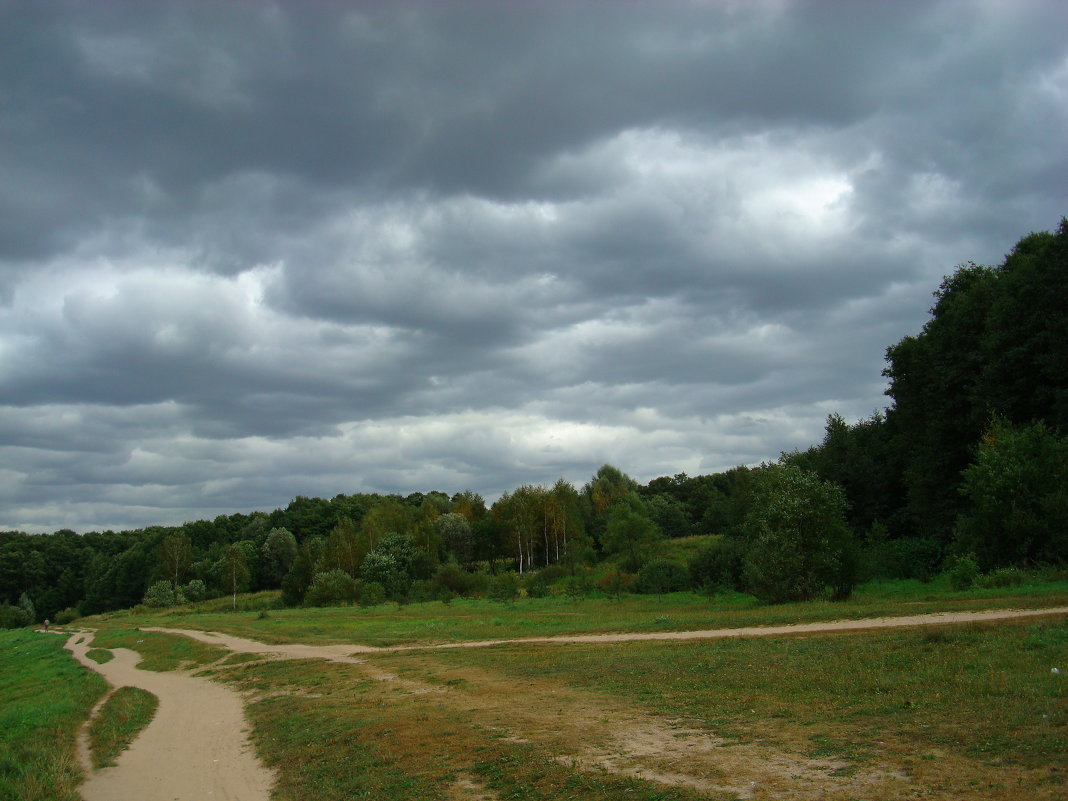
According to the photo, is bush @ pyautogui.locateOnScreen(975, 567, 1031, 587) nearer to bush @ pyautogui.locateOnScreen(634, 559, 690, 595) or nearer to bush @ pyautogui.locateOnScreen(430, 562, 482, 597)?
bush @ pyautogui.locateOnScreen(634, 559, 690, 595)

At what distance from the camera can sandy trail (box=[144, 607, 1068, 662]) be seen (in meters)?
21.3

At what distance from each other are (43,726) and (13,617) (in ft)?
407

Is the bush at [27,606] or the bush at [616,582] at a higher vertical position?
the bush at [616,582]

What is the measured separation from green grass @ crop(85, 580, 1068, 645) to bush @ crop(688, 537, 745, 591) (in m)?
1.41

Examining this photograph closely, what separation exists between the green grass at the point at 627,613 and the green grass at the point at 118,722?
1119 cm

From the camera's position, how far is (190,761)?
1575 centimetres

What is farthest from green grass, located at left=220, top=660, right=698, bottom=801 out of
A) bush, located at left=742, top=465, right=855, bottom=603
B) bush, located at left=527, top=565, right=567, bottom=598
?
bush, located at left=527, top=565, right=567, bottom=598

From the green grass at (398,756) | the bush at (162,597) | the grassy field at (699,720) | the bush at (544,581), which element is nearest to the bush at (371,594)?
the bush at (544,581)

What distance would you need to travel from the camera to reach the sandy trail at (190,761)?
43.6ft

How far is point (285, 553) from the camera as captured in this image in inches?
5069

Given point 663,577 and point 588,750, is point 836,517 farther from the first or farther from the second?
point 588,750

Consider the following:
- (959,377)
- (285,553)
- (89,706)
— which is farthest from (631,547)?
(285,553)

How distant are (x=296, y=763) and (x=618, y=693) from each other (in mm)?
6688

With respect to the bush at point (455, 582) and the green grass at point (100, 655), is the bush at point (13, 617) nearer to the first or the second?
the green grass at point (100, 655)
